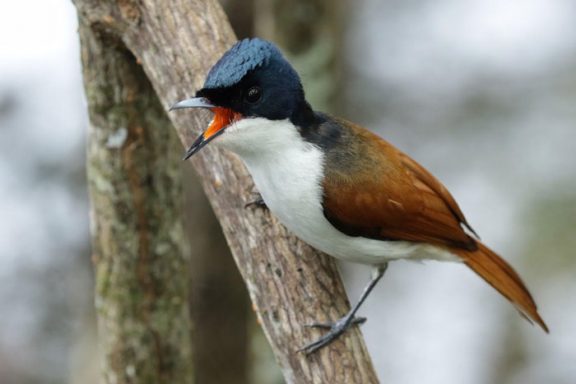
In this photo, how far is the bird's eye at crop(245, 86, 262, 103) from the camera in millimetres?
3018

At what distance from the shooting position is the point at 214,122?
307 cm

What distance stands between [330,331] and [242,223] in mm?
576

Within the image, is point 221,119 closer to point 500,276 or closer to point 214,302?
point 500,276

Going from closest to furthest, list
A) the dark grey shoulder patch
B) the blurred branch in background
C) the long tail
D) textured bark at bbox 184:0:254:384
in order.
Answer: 1. the dark grey shoulder patch
2. the long tail
3. the blurred branch in background
4. textured bark at bbox 184:0:254:384

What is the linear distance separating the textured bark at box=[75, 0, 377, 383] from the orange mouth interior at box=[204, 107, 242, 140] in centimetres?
58

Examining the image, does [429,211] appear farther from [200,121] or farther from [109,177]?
[109,177]

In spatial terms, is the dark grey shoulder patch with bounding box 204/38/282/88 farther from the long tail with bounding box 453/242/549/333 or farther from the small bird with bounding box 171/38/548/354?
the long tail with bounding box 453/242/549/333

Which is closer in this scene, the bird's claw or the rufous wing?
the rufous wing

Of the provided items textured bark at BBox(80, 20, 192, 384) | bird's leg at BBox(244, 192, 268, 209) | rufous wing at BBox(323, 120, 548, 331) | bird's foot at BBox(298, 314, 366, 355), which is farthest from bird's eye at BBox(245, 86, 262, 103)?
textured bark at BBox(80, 20, 192, 384)

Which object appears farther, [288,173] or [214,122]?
Answer: [288,173]

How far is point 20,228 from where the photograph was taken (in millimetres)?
6965

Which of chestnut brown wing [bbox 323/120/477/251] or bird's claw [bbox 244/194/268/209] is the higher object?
chestnut brown wing [bbox 323/120/477/251]

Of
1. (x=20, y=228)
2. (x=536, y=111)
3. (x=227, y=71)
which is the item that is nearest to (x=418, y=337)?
(x=536, y=111)

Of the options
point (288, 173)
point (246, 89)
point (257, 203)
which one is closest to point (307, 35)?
point (257, 203)
